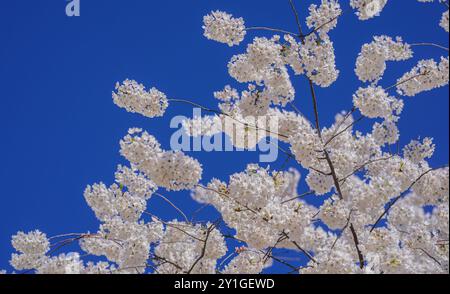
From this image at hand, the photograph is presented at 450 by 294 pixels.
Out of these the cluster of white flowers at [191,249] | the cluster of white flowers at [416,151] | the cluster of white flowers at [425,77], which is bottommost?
the cluster of white flowers at [191,249]

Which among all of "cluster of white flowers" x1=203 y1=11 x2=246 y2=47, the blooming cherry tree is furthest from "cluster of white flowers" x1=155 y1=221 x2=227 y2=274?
"cluster of white flowers" x1=203 y1=11 x2=246 y2=47

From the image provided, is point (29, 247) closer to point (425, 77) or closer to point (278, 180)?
point (278, 180)

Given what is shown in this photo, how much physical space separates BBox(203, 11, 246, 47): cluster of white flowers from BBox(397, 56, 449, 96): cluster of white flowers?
2201 mm

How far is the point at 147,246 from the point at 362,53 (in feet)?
11.3

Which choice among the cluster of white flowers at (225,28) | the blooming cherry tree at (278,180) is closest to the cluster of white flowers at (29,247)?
the blooming cherry tree at (278,180)

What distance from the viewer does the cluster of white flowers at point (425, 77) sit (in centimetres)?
685

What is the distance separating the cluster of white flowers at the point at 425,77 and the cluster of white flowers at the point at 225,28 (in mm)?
2201

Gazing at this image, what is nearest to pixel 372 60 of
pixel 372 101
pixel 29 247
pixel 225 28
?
pixel 372 101

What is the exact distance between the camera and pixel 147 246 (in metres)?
5.93

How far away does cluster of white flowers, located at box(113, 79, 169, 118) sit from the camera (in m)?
6.26

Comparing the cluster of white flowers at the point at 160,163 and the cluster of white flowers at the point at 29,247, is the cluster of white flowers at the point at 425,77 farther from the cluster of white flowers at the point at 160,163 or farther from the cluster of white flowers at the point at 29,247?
the cluster of white flowers at the point at 29,247

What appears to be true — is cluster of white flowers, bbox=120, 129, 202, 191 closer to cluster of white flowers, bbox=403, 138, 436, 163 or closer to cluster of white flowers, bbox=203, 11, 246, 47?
cluster of white flowers, bbox=203, 11, 246, 47

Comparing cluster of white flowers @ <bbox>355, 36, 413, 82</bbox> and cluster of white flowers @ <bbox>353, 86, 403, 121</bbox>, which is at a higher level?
cluster of white flowers @ <bbox>355, 36, 413, 82</bbox>
